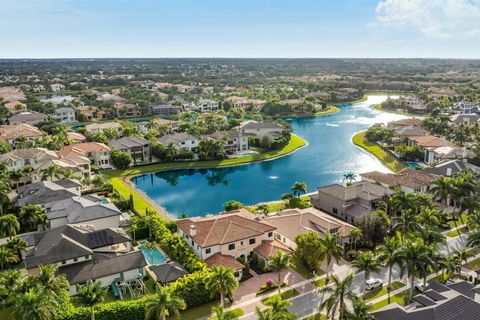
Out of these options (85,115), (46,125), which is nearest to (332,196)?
(46,125)

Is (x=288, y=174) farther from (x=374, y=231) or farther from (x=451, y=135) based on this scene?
(x=451, y=135)

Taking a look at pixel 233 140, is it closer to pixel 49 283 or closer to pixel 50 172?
pixel 50 172

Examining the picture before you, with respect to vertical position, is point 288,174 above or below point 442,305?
below

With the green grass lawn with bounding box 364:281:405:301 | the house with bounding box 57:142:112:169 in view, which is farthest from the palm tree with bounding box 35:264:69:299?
the house with bounding box 57:142:112:169

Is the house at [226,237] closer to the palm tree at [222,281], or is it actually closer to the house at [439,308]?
the palm tree at [222,281]

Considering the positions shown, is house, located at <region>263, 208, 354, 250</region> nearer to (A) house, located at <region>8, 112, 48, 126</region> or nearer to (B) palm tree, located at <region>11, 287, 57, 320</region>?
(B) palm tree, located at <region>11, 287, 57, 320</region>

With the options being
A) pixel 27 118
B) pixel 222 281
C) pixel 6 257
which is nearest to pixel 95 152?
pixel 6 257
